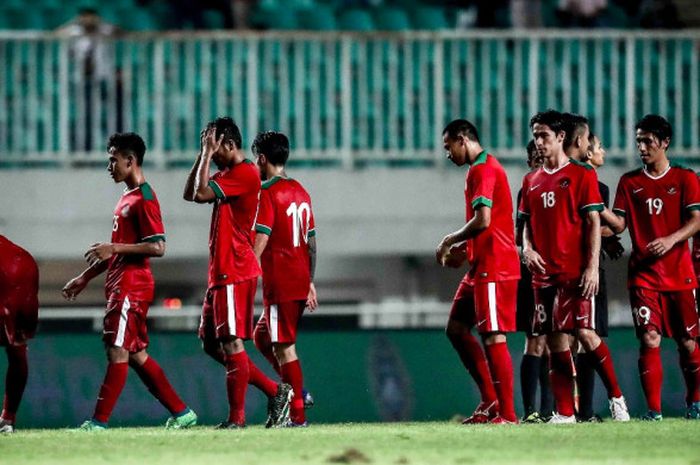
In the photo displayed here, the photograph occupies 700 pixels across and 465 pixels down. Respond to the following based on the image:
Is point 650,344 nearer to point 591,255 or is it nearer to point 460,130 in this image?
point 591,255

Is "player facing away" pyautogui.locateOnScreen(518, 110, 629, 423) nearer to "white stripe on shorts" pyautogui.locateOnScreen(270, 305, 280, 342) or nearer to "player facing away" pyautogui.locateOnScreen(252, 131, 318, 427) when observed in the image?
"player facing away" pyautogui.locateOnScreen(252, 131, 318, 427)

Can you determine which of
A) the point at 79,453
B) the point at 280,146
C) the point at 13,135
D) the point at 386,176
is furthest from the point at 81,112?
the point at 79,453

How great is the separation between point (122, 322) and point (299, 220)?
1311 millimetres

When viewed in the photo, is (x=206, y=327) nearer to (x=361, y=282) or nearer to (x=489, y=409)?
(x=489, y=409)

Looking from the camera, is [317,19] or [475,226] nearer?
[475,226]

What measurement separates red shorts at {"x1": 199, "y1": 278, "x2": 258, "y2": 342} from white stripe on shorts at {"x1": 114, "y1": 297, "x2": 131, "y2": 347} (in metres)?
0.47

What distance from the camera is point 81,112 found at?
14617mm

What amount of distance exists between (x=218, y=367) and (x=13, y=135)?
284cm

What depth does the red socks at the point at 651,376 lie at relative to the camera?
34.7 ft

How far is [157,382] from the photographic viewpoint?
10.6 metres

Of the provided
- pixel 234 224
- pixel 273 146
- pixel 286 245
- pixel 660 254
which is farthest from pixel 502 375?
pixel 273 146

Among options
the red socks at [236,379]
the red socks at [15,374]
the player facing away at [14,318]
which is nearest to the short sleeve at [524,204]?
the red socks at [236,379]

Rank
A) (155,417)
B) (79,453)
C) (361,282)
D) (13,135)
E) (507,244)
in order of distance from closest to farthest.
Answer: (79,453), (507,244), (155,417), (13,135), (361,282)

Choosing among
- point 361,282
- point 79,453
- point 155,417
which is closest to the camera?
point 79,453
